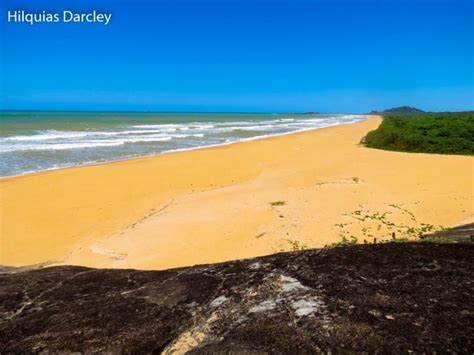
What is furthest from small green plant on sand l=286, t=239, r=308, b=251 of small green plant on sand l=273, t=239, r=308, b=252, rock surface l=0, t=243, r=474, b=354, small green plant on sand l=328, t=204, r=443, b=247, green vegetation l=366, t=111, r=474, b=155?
green vegetation l=366, t=111, r=474, b=155

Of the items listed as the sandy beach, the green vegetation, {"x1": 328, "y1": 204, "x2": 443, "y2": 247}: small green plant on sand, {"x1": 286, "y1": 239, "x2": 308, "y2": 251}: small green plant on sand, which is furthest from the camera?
the green vegetation

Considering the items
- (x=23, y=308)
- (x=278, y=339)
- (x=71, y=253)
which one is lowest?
(x=71, y=253)

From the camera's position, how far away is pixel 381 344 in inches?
74.5

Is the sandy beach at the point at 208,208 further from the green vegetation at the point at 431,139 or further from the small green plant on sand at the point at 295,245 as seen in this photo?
the green vegetation at the point at 431,139

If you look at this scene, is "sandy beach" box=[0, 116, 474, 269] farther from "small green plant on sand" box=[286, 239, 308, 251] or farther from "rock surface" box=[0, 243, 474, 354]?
"rock surface" box=[0, 243, 474, 354]

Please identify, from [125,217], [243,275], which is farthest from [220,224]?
[243,275]

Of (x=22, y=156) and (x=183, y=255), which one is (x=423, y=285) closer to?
(x=183, y=255)

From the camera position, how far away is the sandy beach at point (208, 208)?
7.19 metres

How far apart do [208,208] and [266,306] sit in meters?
7.34

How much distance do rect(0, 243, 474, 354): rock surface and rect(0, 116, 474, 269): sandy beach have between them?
11.8 ft

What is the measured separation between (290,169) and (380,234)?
886 cm

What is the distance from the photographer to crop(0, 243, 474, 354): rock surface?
6.55ft

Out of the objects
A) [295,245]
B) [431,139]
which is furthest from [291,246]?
[431,139]

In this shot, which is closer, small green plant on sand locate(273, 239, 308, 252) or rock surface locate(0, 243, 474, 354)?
rock surface locate(0, 243, 474, 354)
